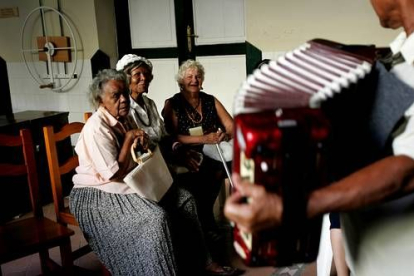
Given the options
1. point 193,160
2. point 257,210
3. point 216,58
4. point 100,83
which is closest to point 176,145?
point 193,160

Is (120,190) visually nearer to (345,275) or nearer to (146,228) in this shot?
(146,228)

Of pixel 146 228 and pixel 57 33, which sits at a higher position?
pixel 57 33

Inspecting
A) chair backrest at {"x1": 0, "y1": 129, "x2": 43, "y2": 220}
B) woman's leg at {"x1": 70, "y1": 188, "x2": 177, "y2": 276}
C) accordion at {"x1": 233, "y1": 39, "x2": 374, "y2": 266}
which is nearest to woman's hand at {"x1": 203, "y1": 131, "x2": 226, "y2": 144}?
woman's leg at {"x1": 70, "y1": 188, "x2": 177, "y2": 276}

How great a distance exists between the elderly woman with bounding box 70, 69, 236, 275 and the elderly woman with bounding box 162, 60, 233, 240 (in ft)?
1.93

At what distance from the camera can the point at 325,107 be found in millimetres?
805

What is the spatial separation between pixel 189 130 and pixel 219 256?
2.74ft

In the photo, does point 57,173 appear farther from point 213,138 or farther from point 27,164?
point 213,138

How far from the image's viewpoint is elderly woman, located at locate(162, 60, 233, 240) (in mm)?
2945

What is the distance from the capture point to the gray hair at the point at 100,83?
239cm

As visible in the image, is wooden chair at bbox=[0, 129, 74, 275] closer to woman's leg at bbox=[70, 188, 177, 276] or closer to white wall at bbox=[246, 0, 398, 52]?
woman's leg at bbox=[70, 188, 177, 276]

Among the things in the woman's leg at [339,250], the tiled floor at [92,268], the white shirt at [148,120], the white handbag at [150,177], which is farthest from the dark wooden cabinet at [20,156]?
the woman's leg at [339,250]

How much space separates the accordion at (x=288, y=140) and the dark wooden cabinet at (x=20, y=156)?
9.43ft

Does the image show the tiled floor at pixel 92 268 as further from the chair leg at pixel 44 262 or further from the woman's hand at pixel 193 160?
the woman's hand at pixel 193 160

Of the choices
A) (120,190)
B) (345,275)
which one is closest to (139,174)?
(120,190)
